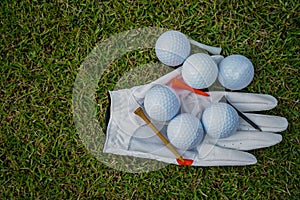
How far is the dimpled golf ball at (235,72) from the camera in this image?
1.95 m

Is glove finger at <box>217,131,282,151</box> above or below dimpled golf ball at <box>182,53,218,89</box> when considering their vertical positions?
below

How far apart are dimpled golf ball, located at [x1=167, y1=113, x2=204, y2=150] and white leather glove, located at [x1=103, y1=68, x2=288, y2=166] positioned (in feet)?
0.25

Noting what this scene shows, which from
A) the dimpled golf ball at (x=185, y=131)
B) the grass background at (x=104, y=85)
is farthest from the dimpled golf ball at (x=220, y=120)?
the grass background at (x=104, y=85)

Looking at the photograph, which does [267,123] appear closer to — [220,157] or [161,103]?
[220,157]

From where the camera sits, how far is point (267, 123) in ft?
6.66

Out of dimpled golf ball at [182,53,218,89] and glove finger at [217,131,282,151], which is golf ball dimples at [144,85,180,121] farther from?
glove finger at [217,131,282,151]

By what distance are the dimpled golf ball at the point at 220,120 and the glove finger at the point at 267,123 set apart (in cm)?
11

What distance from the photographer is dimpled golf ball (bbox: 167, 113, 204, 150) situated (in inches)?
74.9

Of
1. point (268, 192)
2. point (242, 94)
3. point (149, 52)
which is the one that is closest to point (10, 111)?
point (149, 52)

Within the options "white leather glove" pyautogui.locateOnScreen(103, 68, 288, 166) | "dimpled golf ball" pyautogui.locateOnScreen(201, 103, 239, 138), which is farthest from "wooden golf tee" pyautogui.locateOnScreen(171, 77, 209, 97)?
"dimpled golf ball" pyautogui.locateOnScreen(201, 103, 239, 138)

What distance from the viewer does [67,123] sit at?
2.21 m

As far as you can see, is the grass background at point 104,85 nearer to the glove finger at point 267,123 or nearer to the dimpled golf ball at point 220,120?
the glove finger at point 267,123

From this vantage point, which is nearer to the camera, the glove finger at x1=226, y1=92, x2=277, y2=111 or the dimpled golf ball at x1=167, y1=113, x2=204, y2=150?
the dimpled golf ball at x1=167, y1=113, x2=204, y2=150

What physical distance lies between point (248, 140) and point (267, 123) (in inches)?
5.0
